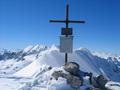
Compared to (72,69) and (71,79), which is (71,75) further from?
(72,69)

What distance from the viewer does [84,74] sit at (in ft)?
56.3

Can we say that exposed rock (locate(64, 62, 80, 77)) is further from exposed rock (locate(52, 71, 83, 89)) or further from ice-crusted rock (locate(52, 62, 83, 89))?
exposed rock (locate(52, 71, 83, 89))

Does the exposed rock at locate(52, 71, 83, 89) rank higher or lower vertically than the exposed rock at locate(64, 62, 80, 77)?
lower

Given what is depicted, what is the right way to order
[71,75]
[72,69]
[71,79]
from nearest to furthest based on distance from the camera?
1. [71,79]
2. [71,75]
3. [72,69]

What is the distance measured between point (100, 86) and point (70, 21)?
16.2ft

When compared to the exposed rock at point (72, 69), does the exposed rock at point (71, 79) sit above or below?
below

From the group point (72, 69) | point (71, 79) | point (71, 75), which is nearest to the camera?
point (71, 79)

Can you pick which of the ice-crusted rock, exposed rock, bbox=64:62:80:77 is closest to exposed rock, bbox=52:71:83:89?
the ice-crusted rock

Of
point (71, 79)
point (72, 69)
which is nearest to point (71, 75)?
point (71, 79)

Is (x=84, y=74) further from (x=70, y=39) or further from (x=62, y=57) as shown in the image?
(x=62, y=57)

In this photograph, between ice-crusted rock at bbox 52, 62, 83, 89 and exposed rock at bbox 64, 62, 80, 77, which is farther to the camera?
exposed rock at bbox 64, 62, 80, 77

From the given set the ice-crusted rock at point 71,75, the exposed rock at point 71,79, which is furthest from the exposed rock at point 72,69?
the exposed rock at point 71,79

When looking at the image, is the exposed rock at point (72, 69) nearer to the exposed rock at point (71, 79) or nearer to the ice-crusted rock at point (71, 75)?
the ice-crusted rock at point (71, 75)

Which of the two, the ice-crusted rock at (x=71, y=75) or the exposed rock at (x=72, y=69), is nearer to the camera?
the ice-crusted rock at (x=71, y=75)
